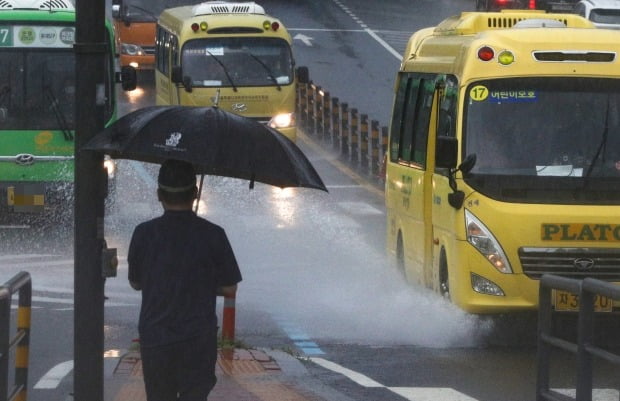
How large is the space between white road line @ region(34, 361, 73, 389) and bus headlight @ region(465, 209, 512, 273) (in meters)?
3.34

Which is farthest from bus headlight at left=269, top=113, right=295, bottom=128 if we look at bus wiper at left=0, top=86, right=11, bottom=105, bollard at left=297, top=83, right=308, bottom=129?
→ bus wiper at left=0, top=86, right=11, bottom=105

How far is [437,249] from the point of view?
13898 mm

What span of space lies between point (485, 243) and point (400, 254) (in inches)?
138

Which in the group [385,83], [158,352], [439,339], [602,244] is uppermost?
[158,352]

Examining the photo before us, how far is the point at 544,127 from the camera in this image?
1307 cm

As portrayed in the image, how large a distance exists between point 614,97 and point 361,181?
50.6 feet

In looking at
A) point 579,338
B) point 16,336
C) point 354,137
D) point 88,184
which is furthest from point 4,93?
point 579,338

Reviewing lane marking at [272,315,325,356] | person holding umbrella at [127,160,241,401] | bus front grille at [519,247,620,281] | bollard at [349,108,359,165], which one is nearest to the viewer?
person holding umbrella at [127,160,241,401]

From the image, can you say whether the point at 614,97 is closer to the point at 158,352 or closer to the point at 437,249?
the point at 437,249

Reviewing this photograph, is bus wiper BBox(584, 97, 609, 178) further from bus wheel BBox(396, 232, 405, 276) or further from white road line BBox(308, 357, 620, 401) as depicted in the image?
bus wheel BBox(396, 232, 405, 276)

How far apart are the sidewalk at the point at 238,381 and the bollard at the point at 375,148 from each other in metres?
16.5

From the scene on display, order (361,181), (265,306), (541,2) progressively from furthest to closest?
(541,2) < (361,181) < (265,306)

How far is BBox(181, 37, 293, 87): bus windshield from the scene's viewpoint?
95.0ft

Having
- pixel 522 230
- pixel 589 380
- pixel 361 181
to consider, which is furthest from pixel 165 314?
pixel 361 181
